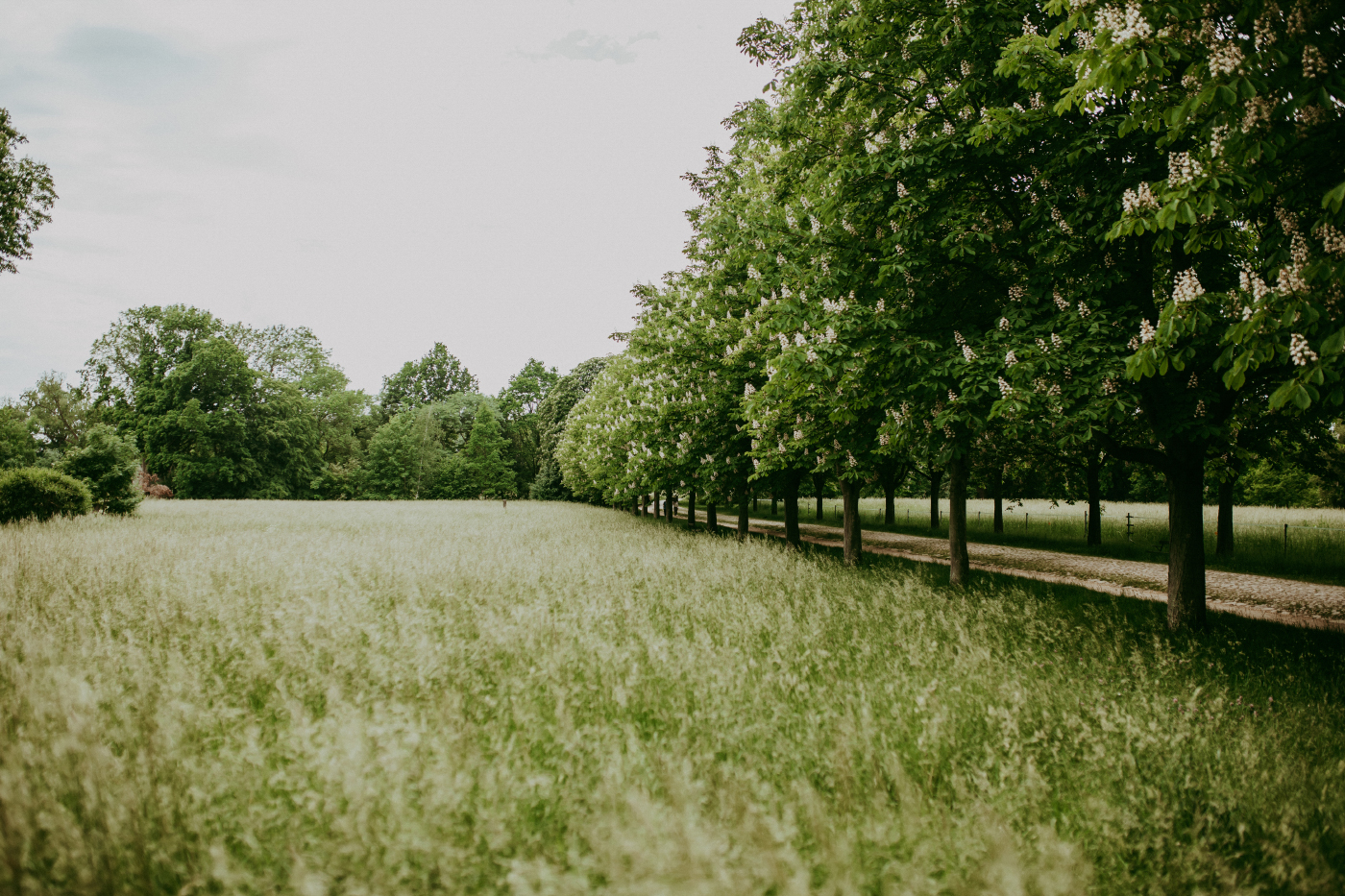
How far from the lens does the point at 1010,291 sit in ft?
25.8

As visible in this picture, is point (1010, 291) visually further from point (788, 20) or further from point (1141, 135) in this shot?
point (788, 20)

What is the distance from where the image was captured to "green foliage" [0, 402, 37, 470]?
5213 cm

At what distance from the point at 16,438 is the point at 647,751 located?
79.5 meters

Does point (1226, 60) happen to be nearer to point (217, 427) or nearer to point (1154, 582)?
point (1154, 582)

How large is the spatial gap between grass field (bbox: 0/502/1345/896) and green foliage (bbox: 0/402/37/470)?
2632 inches

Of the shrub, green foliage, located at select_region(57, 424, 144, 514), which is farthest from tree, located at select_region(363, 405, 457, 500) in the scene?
green foliage, located at select_region(57, 424, 144, 514)

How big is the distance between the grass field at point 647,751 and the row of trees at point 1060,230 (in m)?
2.70

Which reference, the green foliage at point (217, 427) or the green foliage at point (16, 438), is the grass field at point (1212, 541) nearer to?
the green foliage at point (217, 427)

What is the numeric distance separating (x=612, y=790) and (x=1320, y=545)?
90.2ft

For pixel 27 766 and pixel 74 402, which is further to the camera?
pixel 74 402

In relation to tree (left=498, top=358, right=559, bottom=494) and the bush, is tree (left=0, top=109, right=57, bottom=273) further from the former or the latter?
tree (left=498, top=358, right=559, bottom=494)

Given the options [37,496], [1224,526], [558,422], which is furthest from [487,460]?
[1224,526]

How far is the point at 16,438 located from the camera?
54.8m

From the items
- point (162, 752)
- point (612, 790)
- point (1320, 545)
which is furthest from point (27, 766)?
point (1320, 545)
